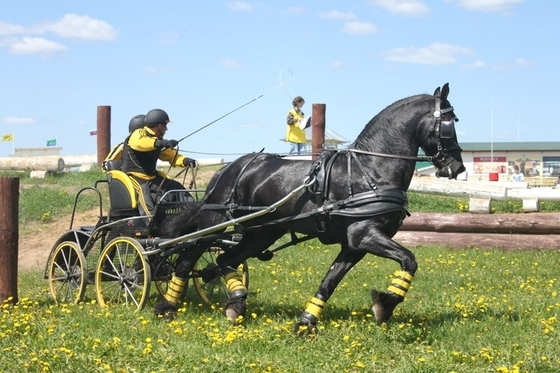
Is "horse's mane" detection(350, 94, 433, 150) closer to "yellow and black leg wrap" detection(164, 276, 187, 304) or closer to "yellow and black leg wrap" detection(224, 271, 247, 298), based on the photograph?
"yellow and black leg wrap" detection(224, 271, 247, 298)

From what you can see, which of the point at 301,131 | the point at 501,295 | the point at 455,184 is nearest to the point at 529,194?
the point at 455,184

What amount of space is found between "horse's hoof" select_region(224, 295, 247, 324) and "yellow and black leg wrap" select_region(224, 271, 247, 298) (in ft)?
0.14

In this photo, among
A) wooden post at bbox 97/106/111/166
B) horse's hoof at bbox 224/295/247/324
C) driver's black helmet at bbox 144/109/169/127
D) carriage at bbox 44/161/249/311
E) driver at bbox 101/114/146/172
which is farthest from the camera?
wooden post at bbox 97/106/111/166

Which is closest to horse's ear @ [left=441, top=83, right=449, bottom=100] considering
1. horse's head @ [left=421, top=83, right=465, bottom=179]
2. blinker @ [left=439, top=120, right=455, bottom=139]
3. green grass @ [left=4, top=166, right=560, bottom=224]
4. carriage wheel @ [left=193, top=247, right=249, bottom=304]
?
horse's head @ [left=421, top=83, right=465, bottom=179]

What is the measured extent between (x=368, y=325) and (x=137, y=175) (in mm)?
3523

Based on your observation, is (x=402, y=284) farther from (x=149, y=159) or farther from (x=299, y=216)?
(x=149, y=159)

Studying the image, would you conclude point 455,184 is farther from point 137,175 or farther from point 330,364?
point 330,364

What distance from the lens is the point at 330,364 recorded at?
6.73 m

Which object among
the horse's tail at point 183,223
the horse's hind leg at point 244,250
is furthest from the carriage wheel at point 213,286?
the horse's hind leg at point 244,250

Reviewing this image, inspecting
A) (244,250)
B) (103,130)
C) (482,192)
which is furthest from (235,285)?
(103,130)

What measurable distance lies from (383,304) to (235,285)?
163cm

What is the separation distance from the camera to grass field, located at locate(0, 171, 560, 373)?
262 inches

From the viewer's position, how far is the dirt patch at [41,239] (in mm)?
15133

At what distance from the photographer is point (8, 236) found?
9.52m
